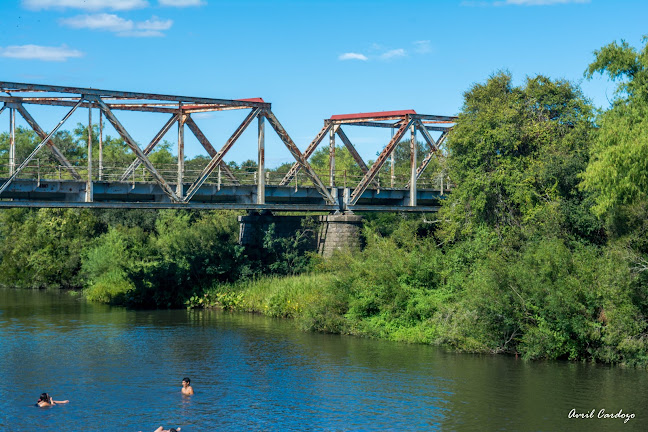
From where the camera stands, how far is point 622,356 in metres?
27.5

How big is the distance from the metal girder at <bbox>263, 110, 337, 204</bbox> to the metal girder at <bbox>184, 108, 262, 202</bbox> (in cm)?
99

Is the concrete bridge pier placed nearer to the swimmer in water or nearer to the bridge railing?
the bridge railing

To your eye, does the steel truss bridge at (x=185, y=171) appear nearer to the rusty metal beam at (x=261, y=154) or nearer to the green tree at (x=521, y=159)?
the rusty metal beam at (x=261, y=154)

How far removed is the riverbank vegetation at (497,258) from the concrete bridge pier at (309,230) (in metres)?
0.81

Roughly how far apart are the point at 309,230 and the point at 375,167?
6010 millimetres

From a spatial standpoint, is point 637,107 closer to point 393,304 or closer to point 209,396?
point 393,304

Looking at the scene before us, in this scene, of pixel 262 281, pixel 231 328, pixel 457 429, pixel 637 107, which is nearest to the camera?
pixel 457 429

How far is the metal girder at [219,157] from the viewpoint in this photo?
43.4m

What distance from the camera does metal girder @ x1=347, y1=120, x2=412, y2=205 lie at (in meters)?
50.9

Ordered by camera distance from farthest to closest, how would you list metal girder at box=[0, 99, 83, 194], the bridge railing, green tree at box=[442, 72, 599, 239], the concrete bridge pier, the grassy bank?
the concrete bridge pier → the bridge railing → metal girder at box=[0, 99, 83, 194] → green tree at box=[442, 72, 599, 239] → the grassy bank

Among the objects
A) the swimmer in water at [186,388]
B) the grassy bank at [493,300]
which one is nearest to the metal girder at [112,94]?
the grassy bank at [493,300]

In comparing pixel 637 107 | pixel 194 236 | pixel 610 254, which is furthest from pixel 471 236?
pixel 194 236

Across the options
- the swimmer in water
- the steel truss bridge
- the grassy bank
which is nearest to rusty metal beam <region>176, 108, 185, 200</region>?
the steel truss bridge

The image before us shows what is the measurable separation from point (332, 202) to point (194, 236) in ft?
28.7
